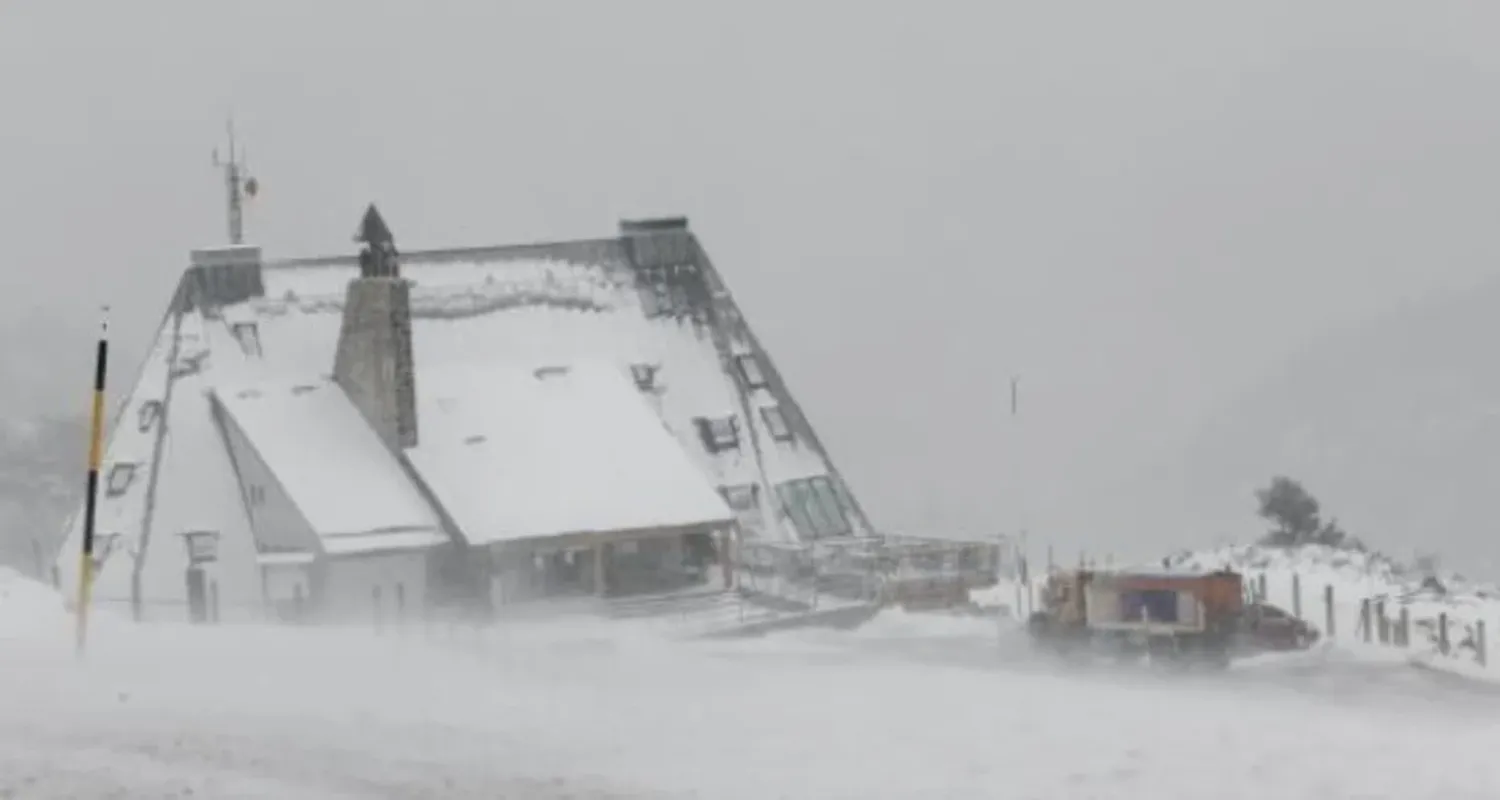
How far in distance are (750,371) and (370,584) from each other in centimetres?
1423

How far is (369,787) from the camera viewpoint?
61.7 ft

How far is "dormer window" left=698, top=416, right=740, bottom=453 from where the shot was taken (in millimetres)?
57828

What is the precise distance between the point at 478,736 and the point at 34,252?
168 meters

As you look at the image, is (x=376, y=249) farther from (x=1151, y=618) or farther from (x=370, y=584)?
(x=1151, y=618)

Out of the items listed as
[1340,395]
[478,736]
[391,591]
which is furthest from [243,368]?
[1340,395]

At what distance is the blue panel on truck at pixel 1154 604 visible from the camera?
1428 inches

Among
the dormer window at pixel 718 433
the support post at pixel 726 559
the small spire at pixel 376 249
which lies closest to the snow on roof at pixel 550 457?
the support post at pixel 726 559

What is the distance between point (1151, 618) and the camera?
36.4 metres

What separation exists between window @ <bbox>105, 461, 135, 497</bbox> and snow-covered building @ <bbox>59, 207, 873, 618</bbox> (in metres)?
0.07

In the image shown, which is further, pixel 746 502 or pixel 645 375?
pixel 645 375

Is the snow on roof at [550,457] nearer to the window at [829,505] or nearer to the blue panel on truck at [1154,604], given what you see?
the window at [829,505]

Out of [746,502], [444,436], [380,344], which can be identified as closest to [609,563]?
[444,436]

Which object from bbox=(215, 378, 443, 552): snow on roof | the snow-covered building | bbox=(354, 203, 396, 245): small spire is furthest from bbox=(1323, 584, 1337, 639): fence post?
bbox=(354, 203, 396, 245): small spire

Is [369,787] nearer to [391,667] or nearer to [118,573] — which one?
[391,667]
